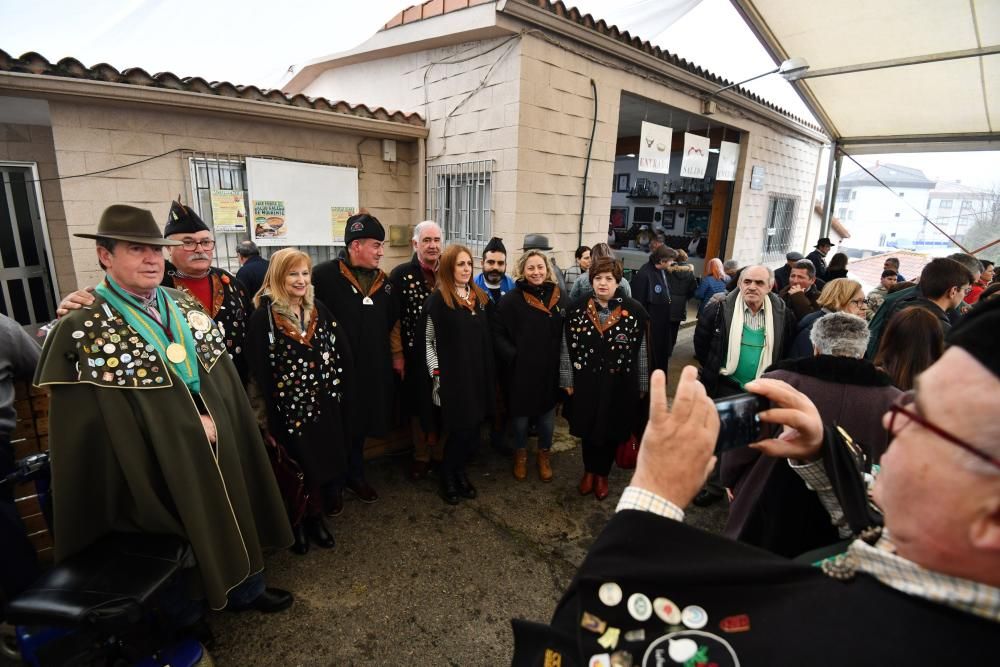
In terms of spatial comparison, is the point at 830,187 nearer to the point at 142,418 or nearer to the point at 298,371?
the point at 298,371

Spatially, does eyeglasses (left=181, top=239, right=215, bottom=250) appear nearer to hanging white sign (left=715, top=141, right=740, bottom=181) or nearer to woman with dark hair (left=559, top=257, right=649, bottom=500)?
woman with dark hair (left=559, top=257, right=649, bottom=500)

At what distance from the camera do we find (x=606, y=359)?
341 centimetres

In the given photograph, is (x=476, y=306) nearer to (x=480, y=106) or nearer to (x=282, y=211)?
(x=480, y=106)

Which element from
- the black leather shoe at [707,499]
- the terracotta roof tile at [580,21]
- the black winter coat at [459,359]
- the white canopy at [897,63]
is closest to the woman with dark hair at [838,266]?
the white canopy at [897,63]

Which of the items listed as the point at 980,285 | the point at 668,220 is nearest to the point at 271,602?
the point at 980,285

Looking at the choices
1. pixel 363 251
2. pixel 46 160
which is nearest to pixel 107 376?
pixel 363 251

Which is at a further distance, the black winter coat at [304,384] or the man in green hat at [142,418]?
the black winter coat at [304,384]

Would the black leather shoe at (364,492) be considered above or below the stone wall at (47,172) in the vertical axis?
below

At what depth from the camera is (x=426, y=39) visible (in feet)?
19.6

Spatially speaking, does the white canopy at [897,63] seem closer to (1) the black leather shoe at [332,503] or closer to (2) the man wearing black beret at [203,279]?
(2) the man wearing black beret at [203,279]

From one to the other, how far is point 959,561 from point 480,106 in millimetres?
6019

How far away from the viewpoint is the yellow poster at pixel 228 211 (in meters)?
5.47

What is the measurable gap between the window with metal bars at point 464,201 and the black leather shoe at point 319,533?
3.92 meters

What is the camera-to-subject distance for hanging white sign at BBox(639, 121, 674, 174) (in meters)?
6.25
